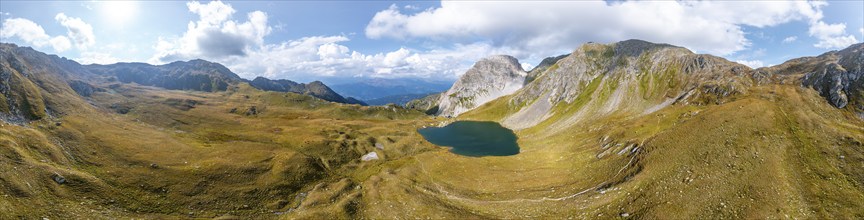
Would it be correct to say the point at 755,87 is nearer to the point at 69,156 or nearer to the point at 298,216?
the point at 298,216

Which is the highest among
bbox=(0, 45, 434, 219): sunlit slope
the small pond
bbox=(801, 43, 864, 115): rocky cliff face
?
bbox=(801, 43, 864, 115): rocky cliff face

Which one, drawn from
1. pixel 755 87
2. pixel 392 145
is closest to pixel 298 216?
pixel 392 145

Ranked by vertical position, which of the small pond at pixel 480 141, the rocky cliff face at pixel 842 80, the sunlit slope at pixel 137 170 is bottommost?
the small pond at pixel 480 141

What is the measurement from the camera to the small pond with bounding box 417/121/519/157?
12188cm

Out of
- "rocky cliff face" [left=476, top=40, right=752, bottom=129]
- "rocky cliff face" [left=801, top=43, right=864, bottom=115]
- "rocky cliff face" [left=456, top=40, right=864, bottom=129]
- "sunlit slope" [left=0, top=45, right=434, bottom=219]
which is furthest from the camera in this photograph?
"rocky cliff face" [left=476, top=40, right=752, bottom=129]

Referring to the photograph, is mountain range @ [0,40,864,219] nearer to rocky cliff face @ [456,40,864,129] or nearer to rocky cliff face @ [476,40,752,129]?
Result: rocky cliff face @ [456,40,864,129]

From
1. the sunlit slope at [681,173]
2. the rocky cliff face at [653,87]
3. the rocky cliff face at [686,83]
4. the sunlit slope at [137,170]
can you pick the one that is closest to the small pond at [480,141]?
the sunlit slope at [681,173]

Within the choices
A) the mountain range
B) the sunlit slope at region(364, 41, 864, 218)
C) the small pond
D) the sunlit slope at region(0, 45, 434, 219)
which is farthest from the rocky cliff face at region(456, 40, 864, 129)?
the sunlit slope at region(0, 45, 434, 219)

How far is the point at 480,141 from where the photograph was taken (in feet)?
486

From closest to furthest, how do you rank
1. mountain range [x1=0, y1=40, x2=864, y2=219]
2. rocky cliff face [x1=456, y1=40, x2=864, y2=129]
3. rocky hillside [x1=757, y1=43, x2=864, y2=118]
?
mountain range [x1=0, y1=40, x2=864, y2=219] < rocky hillside [x1=757, y1=43, x2=864, y2=118] < rocky cliff face [x1=456, y1=40, x2=864, y2=129]

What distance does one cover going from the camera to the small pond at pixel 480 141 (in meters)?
122

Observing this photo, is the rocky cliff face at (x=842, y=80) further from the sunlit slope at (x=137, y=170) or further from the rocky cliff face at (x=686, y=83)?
the sunlit slope at (x=137, y=170)

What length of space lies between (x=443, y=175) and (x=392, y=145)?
137 feet

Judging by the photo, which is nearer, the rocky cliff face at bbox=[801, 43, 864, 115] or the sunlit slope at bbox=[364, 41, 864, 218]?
the sunlit slope at bbox=[364, 41, 864, 218]
